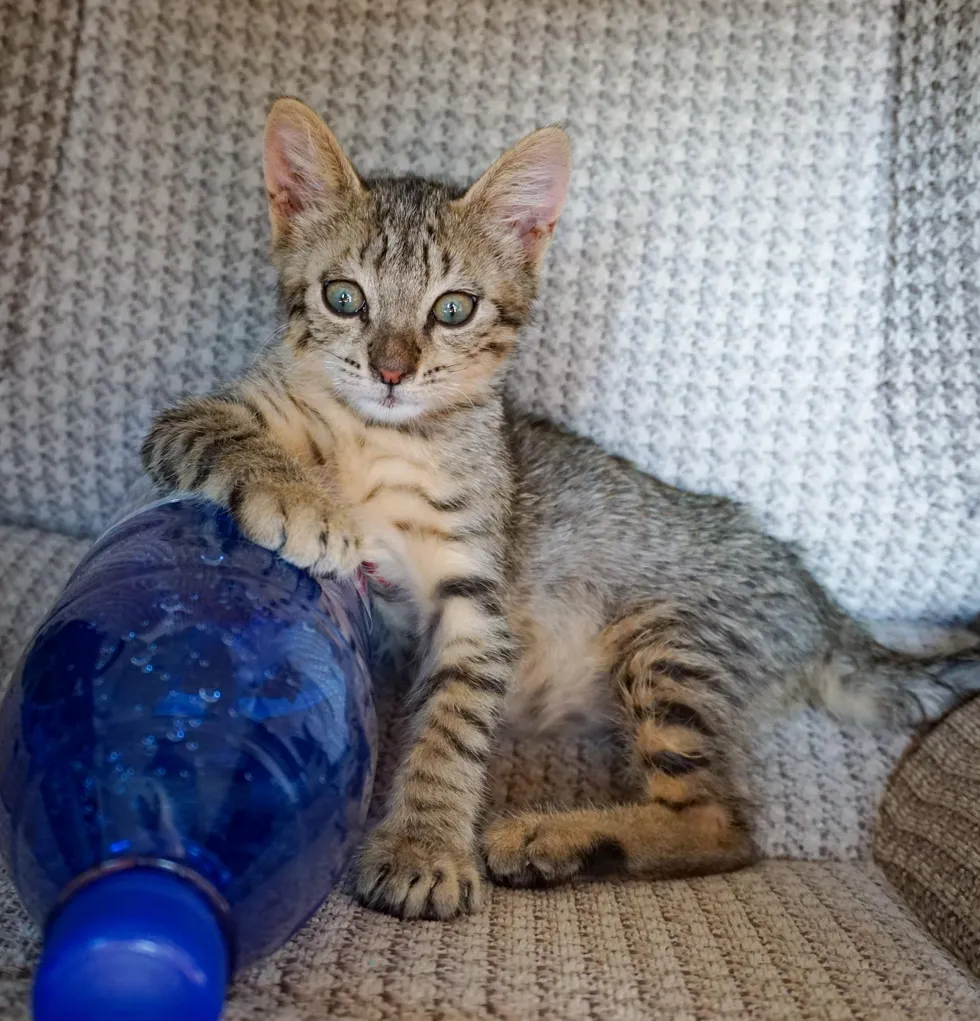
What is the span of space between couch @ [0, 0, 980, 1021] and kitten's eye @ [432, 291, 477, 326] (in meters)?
0.24

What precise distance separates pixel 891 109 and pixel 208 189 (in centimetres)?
91

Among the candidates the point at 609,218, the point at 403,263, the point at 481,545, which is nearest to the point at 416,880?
the point at 481,545

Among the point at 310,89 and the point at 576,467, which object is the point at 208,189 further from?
the point at 576,467

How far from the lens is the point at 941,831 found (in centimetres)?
94

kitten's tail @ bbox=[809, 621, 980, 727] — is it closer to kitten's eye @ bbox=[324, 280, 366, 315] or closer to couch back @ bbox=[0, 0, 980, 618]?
couch back @ bbox=[0, 0, 980, 618]

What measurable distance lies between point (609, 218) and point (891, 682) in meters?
0.71

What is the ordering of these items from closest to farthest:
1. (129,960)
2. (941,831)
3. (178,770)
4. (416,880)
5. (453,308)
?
(129,960), (178,770), (416,880), (941,831), (453,308)

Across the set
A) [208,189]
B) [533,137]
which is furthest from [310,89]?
[533,137]

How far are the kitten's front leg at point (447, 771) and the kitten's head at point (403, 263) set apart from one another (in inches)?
9.5

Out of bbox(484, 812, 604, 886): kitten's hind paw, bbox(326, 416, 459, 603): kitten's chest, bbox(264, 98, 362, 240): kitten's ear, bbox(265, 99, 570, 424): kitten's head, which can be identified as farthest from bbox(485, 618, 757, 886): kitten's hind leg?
bbox(264, 98, 362, 240): kitten's ear

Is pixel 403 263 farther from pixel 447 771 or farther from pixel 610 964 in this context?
pixel 610 964

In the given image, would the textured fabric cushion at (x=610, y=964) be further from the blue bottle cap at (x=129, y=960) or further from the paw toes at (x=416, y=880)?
the blue bottle cap at (x=129, y=960)

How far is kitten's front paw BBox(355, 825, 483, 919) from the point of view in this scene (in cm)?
81

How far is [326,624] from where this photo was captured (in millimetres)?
883
